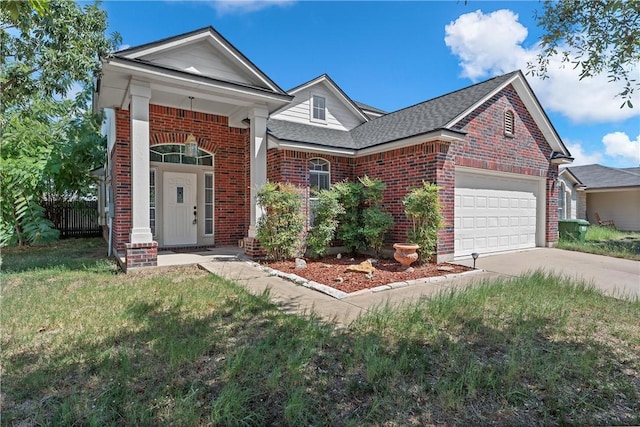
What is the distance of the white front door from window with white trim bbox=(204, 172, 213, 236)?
30 cm

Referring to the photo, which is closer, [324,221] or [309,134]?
[324,221]

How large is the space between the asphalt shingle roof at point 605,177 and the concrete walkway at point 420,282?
13.3 metres

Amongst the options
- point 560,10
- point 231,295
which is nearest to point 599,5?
point 560,10

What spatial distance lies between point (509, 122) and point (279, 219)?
785 cm

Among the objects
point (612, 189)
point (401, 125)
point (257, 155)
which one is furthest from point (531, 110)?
point (612, 189)

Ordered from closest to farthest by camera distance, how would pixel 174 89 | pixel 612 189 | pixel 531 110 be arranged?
pixel 174 89 → pixel 531 110 → pixel 612 189

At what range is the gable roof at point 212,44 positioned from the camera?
6680 mm

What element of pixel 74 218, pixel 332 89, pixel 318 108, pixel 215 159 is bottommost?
pixel 74 218

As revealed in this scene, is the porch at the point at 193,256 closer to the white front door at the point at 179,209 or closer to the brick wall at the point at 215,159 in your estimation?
the white front door at the point at 179,209

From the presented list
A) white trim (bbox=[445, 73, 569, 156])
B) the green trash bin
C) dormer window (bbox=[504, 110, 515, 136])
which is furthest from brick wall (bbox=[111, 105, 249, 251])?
the green trash bin

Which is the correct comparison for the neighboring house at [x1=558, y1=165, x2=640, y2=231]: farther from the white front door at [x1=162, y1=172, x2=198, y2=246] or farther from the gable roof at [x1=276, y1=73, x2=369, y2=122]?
the white front door at [x1=162, y1=172, x2=198, y2=246]

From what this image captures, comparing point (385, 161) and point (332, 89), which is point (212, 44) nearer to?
point (385, 161)

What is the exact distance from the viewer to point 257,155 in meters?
8.36

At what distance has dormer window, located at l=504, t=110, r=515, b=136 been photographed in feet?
32.8
